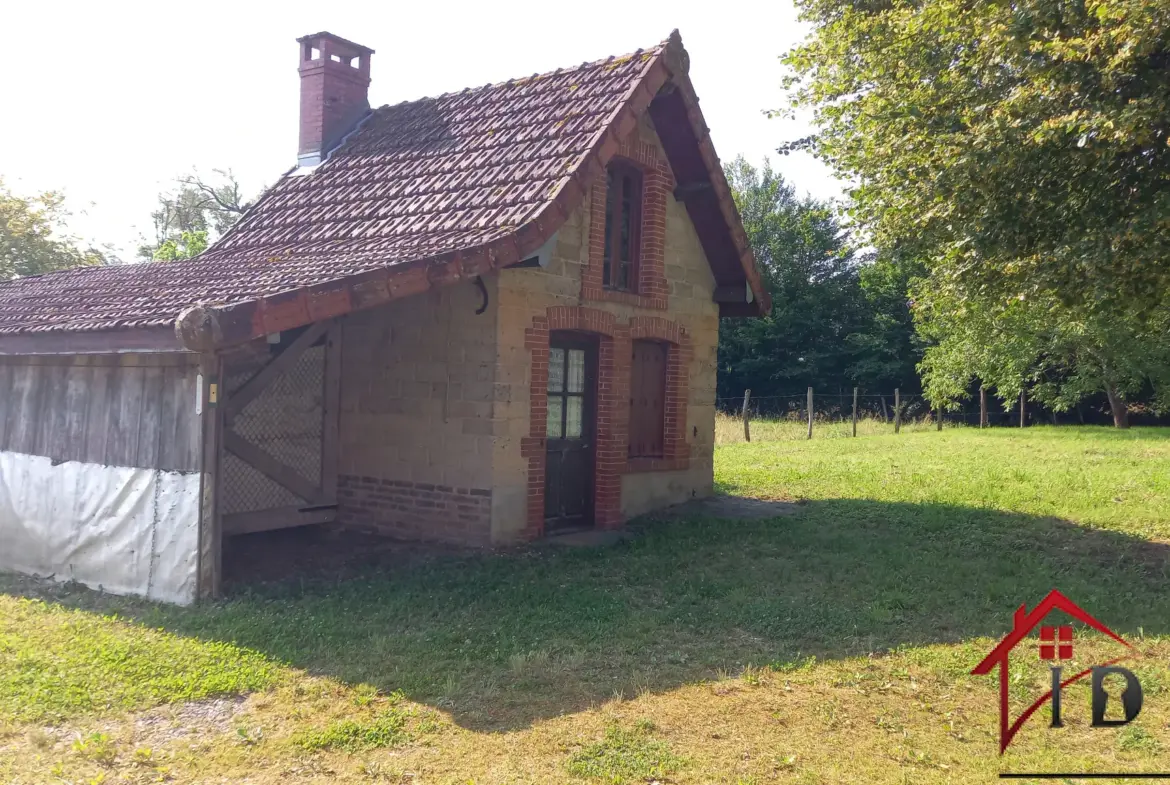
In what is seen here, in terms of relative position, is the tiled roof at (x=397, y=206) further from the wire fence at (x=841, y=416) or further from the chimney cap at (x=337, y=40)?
the wire fence at (x=841, y=416)

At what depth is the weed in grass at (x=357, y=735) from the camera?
5.01 metres

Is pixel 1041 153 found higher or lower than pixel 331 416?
higher

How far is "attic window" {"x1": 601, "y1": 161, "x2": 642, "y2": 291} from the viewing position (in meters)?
11.6

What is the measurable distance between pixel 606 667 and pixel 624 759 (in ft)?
4.91

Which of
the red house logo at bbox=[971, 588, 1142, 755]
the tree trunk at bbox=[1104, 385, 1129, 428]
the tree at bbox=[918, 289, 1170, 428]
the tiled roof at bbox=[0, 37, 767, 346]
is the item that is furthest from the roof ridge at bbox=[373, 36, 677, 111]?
the tree trunk at bbox=[1104, 385, 1129, 428]

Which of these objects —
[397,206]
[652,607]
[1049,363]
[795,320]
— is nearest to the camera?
[652,607]

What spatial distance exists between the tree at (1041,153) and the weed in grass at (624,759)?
19.6 feet

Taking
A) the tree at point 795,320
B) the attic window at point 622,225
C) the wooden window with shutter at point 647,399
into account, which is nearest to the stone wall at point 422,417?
the attic window at point 622,225

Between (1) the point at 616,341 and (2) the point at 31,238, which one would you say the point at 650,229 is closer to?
(1) the point at 616,341

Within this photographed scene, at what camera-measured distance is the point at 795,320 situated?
1652 inches

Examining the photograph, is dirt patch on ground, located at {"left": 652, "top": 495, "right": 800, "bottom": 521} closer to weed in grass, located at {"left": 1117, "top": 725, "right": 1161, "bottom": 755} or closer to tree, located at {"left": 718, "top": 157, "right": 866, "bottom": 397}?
weed in grass, located at {"left": 1117, "top": 725, "right": 1161, "bottom": 755}

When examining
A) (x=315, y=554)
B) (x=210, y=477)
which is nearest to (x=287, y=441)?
(x=315, y=554)

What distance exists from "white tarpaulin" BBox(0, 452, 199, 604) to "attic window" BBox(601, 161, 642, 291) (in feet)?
18.3

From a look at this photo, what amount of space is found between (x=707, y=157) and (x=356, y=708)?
28.1ft
